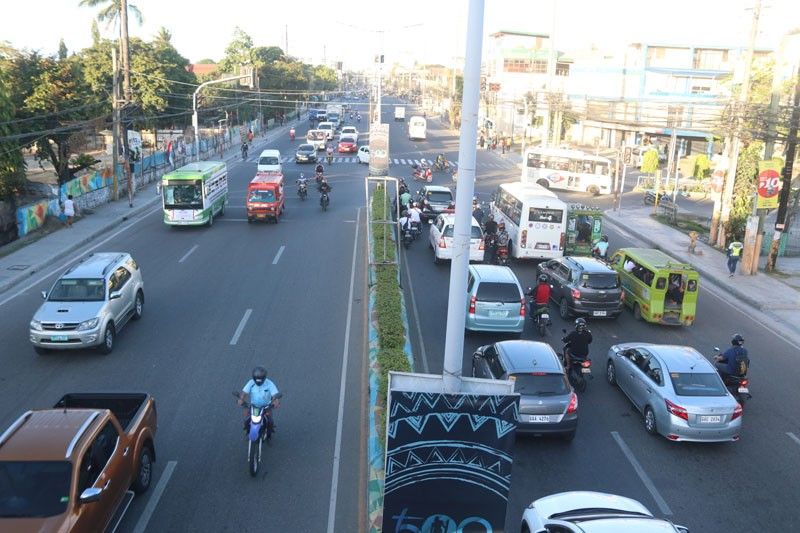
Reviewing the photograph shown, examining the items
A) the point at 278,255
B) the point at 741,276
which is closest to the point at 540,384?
the point at 278,255

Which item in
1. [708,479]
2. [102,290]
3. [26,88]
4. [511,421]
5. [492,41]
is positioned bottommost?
[708,479]

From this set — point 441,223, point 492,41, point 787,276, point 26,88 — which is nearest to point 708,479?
point 441,223

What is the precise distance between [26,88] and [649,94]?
196ft

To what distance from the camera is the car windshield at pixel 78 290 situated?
1534cm

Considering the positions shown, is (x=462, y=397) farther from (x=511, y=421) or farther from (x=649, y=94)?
(x=649, y=94)

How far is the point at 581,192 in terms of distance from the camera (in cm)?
4541

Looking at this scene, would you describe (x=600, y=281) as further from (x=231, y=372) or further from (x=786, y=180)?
(x=786, y=180)

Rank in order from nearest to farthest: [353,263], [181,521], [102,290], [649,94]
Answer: [181,521] → [102,290] → [353,263] → [649,94]

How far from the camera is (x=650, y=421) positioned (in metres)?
12.4

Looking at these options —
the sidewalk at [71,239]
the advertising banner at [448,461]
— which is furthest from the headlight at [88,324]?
the advertising banner at [448,461]

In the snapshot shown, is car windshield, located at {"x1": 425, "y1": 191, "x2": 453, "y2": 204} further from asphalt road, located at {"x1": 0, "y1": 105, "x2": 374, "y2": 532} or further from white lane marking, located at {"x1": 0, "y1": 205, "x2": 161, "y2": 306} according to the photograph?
white lane marking, located at {"x1": 0, "y1": 205, "x2": 161, "y2": 306}

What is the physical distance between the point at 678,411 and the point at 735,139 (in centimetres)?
1969

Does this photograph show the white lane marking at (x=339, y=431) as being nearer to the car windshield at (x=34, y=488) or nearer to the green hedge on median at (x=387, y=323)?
the green hedge on median at (x=387, y=323)

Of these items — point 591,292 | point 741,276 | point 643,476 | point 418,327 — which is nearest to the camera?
point 643,476
